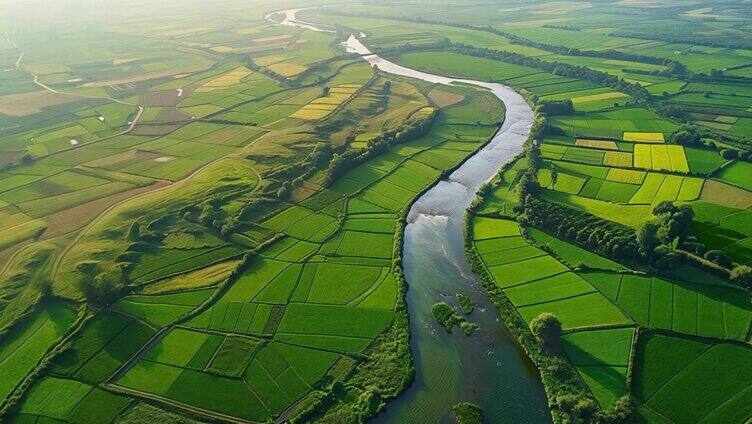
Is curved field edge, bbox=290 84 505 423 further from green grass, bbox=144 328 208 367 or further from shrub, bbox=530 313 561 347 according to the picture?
green grass, bbox=144 328 208 367

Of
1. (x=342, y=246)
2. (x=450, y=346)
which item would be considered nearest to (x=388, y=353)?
(x=450, y=346)

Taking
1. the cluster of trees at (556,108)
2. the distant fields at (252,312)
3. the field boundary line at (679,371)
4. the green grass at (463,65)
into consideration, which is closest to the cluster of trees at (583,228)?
the field boundary line at (679,371)

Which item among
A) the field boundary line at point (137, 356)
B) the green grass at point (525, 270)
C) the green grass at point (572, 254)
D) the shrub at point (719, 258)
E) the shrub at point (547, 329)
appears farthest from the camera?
the green grass at point (572, 254)

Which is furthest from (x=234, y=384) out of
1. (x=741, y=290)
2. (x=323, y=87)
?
(x=323, y=87)

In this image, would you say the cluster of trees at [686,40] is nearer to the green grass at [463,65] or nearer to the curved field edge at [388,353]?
the green grass at [463,65]

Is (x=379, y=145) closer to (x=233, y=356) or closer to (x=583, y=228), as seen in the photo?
(x=583, y=228)

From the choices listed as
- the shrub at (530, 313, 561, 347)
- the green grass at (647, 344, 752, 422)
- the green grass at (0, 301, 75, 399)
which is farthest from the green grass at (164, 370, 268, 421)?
the green grass at (647, 344, 752, 422)

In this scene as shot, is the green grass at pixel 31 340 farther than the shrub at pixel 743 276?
No
